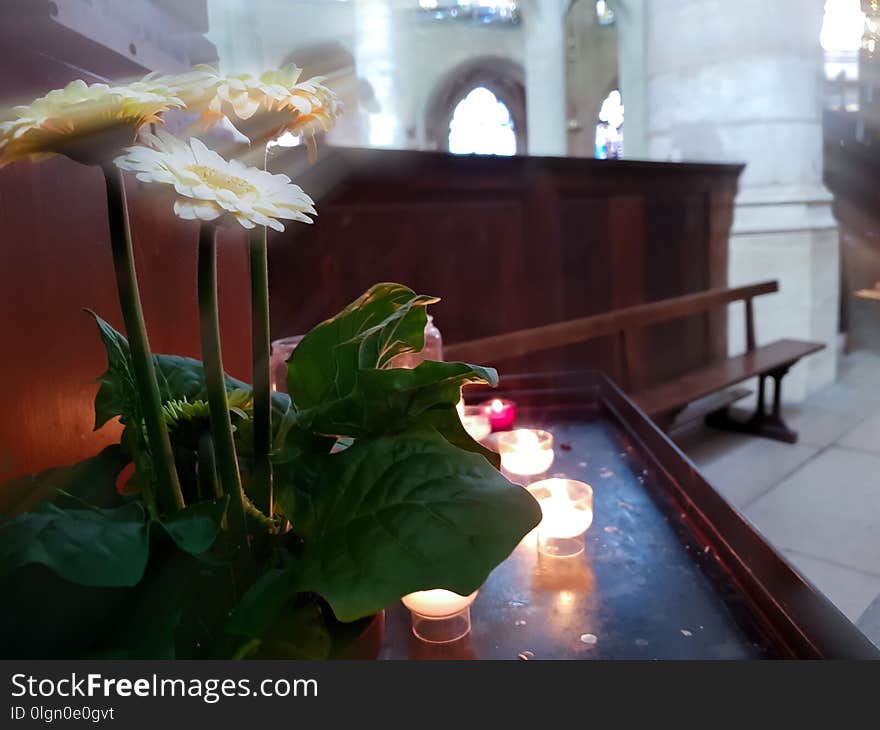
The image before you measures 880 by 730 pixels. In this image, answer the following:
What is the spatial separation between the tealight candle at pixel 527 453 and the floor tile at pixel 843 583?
1.14 meters

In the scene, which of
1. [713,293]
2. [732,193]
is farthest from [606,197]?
[732,193]

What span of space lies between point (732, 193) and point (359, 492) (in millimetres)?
3899

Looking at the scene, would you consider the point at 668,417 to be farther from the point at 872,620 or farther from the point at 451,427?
the point at 451,427

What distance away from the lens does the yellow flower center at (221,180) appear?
35 centimetres

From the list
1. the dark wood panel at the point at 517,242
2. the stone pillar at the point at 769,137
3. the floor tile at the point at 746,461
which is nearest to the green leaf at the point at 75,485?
the dark wood panel at the point at 517,242

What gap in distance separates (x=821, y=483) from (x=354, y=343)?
274 cm

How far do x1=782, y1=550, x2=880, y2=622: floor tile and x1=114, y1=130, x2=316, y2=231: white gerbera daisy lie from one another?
1.87m

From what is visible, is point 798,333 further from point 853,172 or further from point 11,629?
point 11,629

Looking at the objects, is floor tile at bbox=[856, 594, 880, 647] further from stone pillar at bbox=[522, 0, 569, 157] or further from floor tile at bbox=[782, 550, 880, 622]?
stone pillar at bbox=[522, 0, 569, 157]

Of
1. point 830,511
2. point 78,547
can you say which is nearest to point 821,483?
point 830,511

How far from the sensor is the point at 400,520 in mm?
355

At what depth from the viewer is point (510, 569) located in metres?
0.82

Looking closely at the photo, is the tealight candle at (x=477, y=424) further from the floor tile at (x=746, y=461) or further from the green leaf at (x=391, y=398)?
the floor tile at (x=746, y=461)

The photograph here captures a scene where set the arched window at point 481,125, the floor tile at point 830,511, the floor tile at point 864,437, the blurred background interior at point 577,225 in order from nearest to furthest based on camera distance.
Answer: the blurred background interior at point 577,225, the floor tile at point 830,511, the floor tile at point 864,437, the arched window at point 481,125
